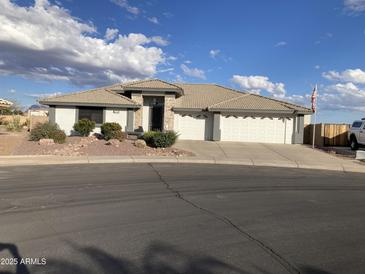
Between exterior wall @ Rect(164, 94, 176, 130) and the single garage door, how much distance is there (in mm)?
3719

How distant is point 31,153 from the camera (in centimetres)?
2009

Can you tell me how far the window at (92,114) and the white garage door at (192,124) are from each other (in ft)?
18.3

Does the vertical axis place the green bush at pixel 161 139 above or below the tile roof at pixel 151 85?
below

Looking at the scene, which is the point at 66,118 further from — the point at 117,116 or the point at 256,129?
the point at 256,129

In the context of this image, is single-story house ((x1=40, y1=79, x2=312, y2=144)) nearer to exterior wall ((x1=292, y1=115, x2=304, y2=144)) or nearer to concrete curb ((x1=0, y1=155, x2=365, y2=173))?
exterior wall ((x1=292, y1=115, x2=304, y2=144))

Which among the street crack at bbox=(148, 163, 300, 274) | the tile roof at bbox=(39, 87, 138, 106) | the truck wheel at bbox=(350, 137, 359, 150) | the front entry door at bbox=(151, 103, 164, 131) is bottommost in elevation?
the street crack at bbox=(148, 163, 300, 274)

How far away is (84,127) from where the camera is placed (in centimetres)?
2816

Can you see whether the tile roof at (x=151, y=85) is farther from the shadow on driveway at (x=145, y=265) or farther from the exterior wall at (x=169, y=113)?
the shadow on driveway at (x=145, y=265)

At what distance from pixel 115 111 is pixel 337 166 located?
16.7 m

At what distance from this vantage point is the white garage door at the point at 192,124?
3128 cm

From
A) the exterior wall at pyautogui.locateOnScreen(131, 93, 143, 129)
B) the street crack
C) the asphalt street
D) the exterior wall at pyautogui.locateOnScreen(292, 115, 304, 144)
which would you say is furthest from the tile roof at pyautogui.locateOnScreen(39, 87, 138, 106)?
the street crack

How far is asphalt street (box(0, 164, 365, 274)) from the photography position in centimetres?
538

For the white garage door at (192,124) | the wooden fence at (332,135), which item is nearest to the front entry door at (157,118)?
the white garage door at (192,124)

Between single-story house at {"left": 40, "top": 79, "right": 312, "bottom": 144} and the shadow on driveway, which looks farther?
single-story house at {"left": 40, "top": 79, "right": 312, "bottom": 144}
